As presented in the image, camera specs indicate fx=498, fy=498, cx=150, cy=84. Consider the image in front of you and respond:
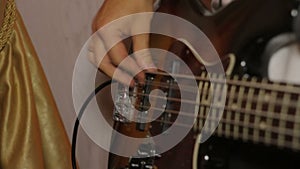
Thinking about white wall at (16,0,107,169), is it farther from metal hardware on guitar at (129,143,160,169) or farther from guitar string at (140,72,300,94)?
guitar string at (140,72,300,94)

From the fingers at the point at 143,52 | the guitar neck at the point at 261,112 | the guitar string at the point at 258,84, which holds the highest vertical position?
the fingers at the point at 143,52

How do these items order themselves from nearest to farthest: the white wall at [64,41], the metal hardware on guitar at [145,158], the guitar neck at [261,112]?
the guitar neck at [261,112], the metal hardware on guitar at [145,158], the white wall at [64,41]

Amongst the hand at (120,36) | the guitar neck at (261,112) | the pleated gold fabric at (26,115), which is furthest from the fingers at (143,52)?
the pleated gold fabric at (26,115)

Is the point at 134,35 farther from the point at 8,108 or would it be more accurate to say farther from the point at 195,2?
the point at 8,108

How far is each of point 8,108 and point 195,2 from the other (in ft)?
1.31

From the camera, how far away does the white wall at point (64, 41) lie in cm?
102

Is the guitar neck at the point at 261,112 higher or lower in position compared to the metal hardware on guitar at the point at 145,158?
higher

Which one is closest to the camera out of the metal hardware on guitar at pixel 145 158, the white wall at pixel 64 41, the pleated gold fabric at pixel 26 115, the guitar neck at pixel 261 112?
the guitar neck at pixel 261 112

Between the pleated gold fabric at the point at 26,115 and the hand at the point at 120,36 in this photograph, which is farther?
the pleated gold fabric at the point at 26,115

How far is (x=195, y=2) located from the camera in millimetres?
567

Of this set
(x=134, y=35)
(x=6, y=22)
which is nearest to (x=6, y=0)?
(x=6, y=22)

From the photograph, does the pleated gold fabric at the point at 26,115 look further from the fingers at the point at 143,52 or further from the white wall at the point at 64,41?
the fingers at the point at 143,52

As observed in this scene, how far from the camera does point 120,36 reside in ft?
2.18

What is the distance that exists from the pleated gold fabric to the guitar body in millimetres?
312
